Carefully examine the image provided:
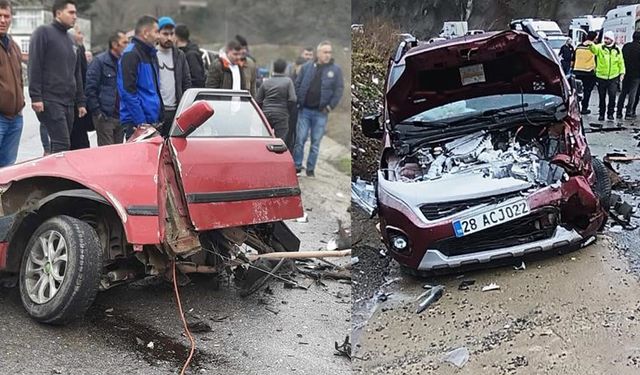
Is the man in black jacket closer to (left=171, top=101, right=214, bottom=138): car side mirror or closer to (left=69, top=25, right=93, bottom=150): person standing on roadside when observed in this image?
(left=69, top=25, right=93, bottom=150): person standing on roadside

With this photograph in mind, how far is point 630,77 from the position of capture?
6.30m

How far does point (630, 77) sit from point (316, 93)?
3763 millimetres

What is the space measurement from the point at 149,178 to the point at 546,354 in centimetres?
223

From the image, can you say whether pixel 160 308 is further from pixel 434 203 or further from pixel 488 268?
pixel 488 268

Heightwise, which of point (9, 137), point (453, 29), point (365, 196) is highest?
point (453, 29)

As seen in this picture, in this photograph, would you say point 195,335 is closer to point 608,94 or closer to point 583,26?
point 583,26

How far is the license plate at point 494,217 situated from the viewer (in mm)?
4152

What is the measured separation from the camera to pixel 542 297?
406cm

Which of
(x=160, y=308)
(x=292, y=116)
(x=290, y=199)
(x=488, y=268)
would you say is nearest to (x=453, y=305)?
(x=488, y=268)

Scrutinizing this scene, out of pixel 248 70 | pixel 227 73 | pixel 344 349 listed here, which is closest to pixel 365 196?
pixel 227 73

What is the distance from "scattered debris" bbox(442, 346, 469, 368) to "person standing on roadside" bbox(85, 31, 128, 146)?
139 inches

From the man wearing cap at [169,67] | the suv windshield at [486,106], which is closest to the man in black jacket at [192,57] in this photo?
the man wearing cap at [169,67]

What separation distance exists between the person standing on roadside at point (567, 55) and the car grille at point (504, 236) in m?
1.60

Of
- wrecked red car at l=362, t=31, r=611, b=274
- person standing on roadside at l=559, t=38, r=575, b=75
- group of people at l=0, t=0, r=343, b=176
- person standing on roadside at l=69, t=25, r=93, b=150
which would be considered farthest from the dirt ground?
person standing on roadside at l=69, t=25, r=93, b=150
